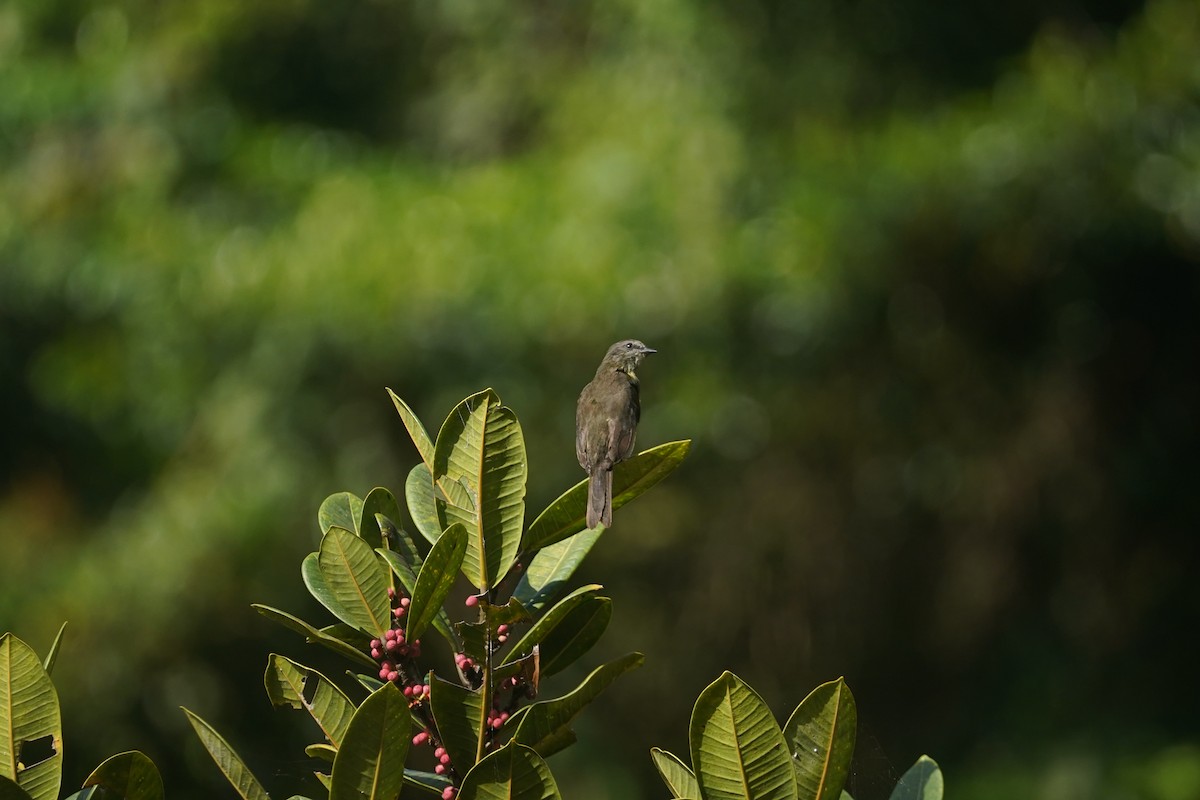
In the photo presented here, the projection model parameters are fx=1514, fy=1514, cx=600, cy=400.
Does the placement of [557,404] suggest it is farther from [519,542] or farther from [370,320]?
[519,542]

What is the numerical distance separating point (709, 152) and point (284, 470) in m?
2.50

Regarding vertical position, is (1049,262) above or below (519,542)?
below

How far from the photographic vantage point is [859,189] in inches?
283

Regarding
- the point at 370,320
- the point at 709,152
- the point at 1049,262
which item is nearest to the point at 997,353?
the point at 1049,262

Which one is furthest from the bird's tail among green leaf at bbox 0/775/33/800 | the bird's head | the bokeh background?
the bokeh background

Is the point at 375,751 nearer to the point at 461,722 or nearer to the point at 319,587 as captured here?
the point at 461,722

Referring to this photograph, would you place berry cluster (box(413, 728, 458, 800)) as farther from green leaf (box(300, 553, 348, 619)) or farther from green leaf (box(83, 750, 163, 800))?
green leaf (box(83, 750, 163, 800))

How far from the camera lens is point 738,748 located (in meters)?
1.46

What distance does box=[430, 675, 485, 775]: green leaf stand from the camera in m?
1.55

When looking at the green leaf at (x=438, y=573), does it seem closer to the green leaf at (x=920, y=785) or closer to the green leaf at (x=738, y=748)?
the green leaf at (x=738, y=748)

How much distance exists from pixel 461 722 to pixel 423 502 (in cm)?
38

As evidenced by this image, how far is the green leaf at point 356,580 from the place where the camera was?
161 centimetres

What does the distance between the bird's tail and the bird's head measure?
1.38m

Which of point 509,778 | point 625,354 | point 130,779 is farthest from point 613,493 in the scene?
point 625,354
